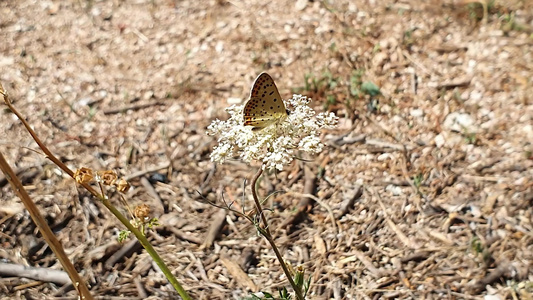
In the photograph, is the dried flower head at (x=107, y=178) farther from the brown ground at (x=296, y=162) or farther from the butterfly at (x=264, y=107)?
the brown ground at (x=296, y=162)

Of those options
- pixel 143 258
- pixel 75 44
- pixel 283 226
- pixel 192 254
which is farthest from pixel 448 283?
pixel 75 44

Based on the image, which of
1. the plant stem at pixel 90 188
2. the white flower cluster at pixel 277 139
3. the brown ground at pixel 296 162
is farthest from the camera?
the brown ground at pixel 296 162

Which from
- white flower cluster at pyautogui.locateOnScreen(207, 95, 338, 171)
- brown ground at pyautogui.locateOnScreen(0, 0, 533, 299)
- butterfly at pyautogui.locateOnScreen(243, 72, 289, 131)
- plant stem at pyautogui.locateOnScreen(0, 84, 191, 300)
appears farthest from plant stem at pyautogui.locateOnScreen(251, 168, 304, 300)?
brown ground at pyautogui.locateOnScreen(0, 0, 533, 299)

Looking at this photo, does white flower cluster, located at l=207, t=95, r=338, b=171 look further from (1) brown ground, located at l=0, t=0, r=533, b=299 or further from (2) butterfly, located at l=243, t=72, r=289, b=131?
(1) brown ground, located at l=0, t=0, r=533, b=299

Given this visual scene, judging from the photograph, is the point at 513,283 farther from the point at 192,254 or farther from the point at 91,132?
the point at 91,132

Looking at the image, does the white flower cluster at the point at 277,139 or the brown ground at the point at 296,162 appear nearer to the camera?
the white flower cluster at the point at 277,139

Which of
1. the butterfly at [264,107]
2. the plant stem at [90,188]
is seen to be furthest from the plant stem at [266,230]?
the plant stem at [90,188]

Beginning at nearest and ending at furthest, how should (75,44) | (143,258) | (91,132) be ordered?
1. (143,258)
2. (91,132)
3. (75,44)
